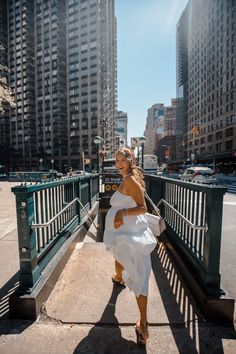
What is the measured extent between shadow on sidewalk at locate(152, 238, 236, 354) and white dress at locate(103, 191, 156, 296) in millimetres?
620

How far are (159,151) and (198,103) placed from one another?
6836 centimetres

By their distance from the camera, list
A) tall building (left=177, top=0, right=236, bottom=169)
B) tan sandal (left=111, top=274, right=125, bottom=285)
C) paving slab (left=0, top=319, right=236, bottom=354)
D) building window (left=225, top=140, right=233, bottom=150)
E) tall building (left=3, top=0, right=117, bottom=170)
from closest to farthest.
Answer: paving slab (left=0, top=319, right=236, bottom=354) → tan sandal (left=111, top=274, right=125, bottom=285) → building window (left=225, top=140, right=233, bottom=150) → tall building (left=177, top=0, right=236, bottom=169) → tall building (left=3, top=0, right=117, bottom=170)

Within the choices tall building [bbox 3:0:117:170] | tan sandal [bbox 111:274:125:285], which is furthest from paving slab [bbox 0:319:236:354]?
tall building [bbox 3:0:117:170]

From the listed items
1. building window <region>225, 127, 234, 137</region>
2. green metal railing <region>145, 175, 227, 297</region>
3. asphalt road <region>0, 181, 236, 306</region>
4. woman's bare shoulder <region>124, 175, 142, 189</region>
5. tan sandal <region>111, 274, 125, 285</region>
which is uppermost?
building window <region>225, 127, 234, 137</region>

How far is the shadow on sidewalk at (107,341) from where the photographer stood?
2.21 m

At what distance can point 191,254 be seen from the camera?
344 centimetres

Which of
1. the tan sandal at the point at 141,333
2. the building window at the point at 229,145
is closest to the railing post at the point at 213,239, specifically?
the tan sandal at the point at 141,333

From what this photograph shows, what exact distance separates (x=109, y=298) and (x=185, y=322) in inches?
39.0

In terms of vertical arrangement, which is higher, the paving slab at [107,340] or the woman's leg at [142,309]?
the woman's leg at [142,309]

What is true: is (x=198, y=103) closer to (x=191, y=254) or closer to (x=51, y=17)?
(x=51, y=17)

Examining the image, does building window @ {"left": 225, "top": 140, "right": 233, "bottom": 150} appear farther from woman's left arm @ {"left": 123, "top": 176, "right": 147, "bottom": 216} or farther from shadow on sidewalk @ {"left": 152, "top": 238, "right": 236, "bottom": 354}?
woman's left arm @ {"left": 123, "top": 176, "right": 147, "bottom": 216}

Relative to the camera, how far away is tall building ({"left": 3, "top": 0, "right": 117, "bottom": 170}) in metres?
85.7

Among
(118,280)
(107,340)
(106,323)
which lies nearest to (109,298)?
(118,280)

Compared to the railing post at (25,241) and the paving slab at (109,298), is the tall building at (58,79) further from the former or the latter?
the railing post at (25,241)
